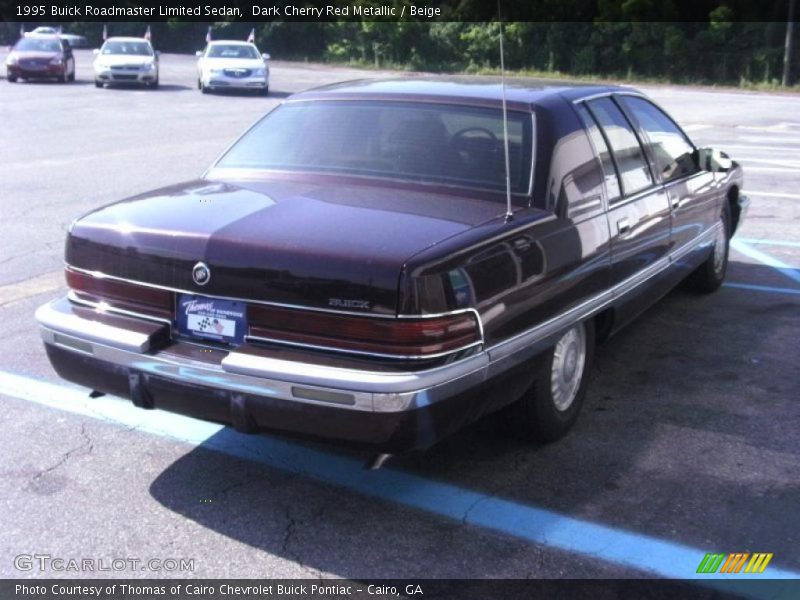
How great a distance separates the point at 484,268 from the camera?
3.80 metres

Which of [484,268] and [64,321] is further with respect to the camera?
[64,321]

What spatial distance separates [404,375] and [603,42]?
4626 cm

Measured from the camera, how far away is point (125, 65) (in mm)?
28391

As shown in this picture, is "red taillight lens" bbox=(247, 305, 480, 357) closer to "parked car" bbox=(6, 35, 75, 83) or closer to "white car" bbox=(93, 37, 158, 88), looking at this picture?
"white car" bbox=(93, 37, 158, 88)

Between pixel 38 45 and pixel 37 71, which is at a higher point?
pixel 38 45

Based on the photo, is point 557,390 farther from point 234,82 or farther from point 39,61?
point 39,61

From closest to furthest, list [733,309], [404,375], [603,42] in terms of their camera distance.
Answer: [404,375] < [733,309] < [603,42]

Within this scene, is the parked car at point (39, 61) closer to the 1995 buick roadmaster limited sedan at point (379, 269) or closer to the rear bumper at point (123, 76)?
the rear bumper at point (123, 76)

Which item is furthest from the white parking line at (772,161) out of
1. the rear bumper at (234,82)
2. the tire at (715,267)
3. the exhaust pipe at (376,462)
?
the rear bumper at (234,82)

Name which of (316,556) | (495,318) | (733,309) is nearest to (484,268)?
(495,318)

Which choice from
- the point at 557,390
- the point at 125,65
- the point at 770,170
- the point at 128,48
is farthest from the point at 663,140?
the point at 128,48

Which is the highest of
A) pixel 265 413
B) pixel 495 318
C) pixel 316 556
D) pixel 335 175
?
pixel 335 175

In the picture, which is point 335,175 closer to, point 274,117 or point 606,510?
point 274,117

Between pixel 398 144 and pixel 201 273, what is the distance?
1.42m
